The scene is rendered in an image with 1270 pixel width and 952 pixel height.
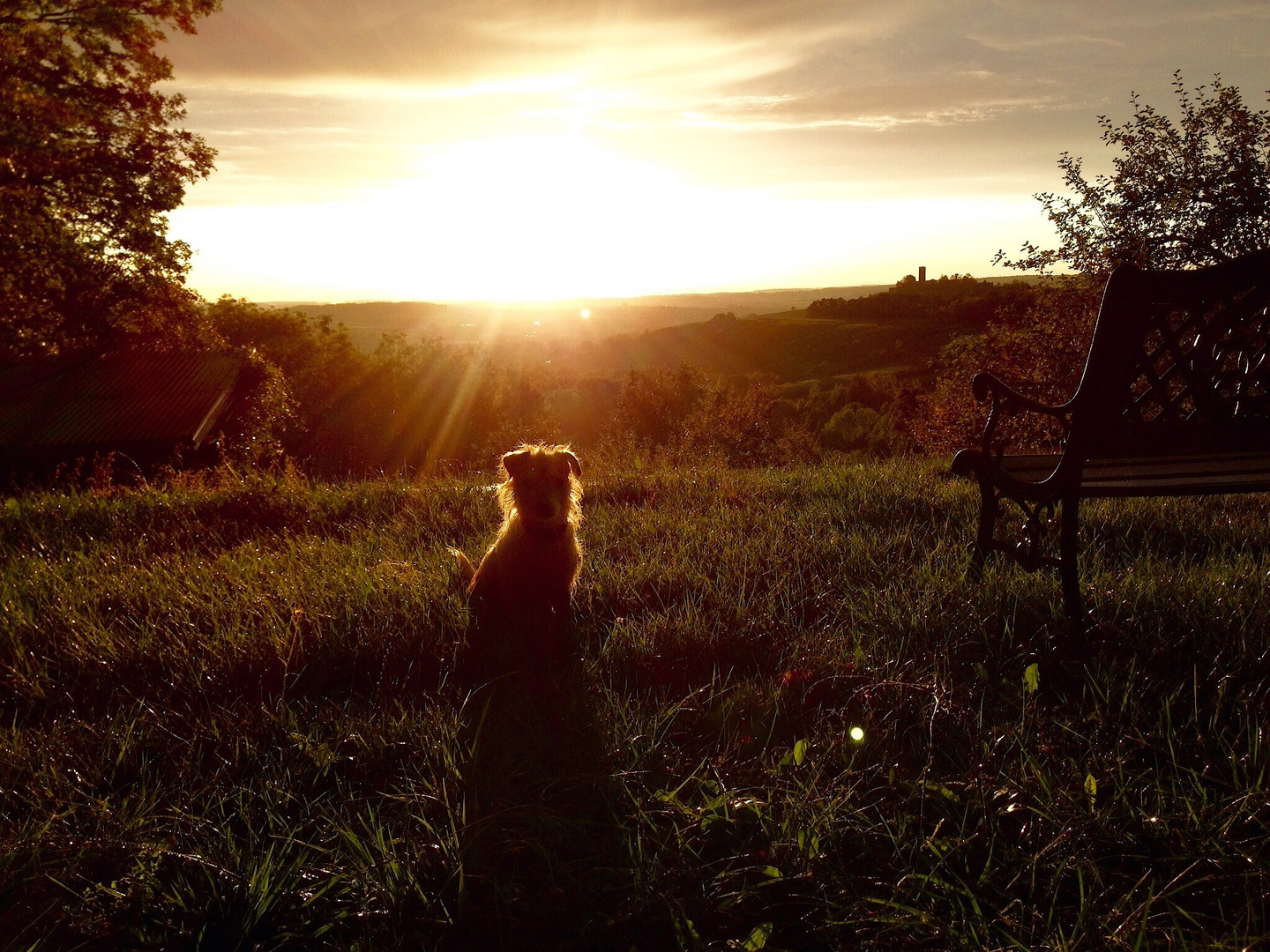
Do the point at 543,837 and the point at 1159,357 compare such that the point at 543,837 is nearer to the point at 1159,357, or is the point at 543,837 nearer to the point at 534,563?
the point at 534,563

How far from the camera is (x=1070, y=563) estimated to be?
3.19 metres

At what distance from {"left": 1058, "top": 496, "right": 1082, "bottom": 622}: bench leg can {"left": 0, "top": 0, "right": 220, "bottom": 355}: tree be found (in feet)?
58.1

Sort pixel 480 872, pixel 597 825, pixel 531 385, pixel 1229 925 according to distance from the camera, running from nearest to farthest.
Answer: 1. pixel 1229 925
2. pixel 480 872
3. pixel 597 825
4. pixel 531 385

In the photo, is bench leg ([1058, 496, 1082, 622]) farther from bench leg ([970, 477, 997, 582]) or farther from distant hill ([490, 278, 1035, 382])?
distant hill ([490, 278, 1035, 382])

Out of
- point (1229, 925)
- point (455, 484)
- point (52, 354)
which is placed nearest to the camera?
point (1229, 925)

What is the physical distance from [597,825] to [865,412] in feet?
163

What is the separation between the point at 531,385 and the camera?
60719 millimetres

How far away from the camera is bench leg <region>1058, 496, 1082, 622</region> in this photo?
124 inches

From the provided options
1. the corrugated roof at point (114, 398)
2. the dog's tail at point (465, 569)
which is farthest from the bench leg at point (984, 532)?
the corrugated roof at point (114, 398)

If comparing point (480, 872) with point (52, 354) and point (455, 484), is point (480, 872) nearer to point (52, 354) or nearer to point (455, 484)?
point (455, 484)

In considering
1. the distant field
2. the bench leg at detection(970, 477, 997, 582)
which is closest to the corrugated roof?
the bench leg at detection(970, 477, 997, 582)

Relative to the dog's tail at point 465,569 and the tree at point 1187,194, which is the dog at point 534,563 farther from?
the tree at point 1187,194

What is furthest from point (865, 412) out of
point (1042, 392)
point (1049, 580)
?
point (1049, 580)

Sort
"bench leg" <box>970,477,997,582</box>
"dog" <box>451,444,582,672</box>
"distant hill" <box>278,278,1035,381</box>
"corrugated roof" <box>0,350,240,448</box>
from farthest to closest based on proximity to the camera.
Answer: "distant hill" <box>278,278,1035,381</box>
"corrugated roof" <box>0,350,240,448</box>
"bench leg" <box>970,477,997,582</box>
"dog" <box>451,444,582,672</box>
